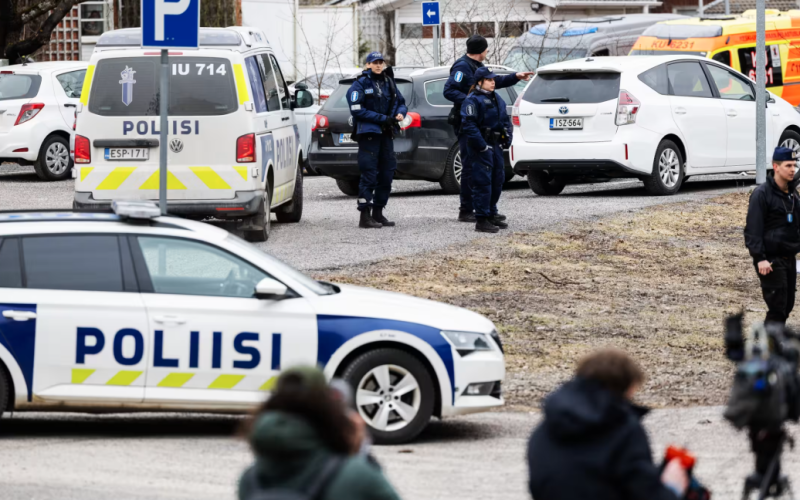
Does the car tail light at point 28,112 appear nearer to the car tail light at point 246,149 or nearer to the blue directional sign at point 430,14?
the blue directional sign at point 430,14

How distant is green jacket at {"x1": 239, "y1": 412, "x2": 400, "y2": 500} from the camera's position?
11.3 ft

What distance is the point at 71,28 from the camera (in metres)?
36.1

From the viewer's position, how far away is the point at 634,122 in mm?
16578

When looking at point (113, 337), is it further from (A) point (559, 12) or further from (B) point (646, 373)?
(A) point (559, 12)

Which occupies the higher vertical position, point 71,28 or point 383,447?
point 71,28

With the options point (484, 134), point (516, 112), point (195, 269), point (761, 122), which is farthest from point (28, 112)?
point (195, 269)

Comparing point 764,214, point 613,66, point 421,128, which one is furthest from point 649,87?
point 764,214

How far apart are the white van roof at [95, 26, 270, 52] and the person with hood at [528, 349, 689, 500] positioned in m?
9.60

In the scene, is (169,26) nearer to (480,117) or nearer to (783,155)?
(783,155)

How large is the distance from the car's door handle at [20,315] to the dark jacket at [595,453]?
13.4 ft

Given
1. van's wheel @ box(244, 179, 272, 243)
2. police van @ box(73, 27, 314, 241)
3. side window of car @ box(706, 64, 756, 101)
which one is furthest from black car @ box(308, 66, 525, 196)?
police van @ box(73, 27, 314, 241)

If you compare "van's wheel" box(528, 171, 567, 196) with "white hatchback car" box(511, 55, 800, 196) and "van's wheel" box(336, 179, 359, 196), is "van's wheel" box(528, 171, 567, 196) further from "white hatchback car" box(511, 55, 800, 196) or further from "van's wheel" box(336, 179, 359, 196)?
"van's wheel" box(336, 179, 359, 196)

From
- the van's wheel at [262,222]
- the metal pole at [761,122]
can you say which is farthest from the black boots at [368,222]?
the metal pole at [761,122]

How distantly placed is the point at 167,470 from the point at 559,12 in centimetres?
3706
